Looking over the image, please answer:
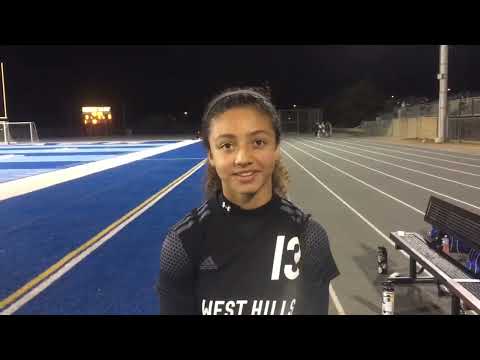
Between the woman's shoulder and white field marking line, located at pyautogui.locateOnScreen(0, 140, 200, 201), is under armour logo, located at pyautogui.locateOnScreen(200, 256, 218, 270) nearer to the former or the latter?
the woman's shoulder

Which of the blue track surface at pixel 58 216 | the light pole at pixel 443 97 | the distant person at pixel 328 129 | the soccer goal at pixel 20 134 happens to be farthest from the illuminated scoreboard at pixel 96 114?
the blue track surface at pixel 58 216

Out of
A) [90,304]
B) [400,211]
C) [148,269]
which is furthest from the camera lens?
[400,211]

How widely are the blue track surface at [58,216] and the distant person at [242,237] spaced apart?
3.97m

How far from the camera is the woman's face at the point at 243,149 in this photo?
1848 mm

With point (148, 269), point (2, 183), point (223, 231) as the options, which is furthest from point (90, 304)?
point (2, 183)

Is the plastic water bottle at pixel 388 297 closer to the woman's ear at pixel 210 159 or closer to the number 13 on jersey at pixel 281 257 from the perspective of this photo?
the number 13 on jersey at pixel 281 257

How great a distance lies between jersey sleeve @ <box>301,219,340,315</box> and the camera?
1964 millimetres

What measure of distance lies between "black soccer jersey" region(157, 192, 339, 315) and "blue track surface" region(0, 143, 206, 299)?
3.94m
